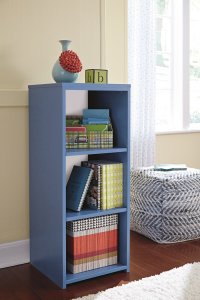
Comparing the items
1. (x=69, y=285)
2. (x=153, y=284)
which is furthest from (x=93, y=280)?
(x=153, y=284)

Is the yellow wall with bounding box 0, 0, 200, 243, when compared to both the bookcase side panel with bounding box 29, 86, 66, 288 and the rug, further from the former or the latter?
the rug

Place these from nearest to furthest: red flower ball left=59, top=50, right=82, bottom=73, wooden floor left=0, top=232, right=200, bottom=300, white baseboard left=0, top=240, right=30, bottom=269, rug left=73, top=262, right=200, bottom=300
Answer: rug left=73, top=262, right=200, bottom=300
wooden floor left=0, top=232, right=200, bottom=300
red flower ball left=59, top=50, right=82, bottom=73
white baseboard left=0, top=240, right=30, bottom=269

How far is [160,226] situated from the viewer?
9.53 ft

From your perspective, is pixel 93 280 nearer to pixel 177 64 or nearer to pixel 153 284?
pixel 153 284

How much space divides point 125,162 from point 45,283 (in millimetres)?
740

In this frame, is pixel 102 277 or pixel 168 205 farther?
pixel 168 205

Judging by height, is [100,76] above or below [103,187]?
above

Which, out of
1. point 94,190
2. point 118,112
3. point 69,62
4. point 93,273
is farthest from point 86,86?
point 93,273

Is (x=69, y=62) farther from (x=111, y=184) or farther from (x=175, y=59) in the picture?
(x=175, y=59)

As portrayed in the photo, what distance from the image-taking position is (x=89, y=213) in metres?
2.32

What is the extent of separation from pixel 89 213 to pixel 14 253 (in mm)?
549

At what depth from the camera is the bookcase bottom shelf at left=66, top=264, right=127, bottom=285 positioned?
2289 mm

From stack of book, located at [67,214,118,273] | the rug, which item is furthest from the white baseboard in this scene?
the rug

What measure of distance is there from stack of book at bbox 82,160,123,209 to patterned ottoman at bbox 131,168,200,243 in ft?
1.68
